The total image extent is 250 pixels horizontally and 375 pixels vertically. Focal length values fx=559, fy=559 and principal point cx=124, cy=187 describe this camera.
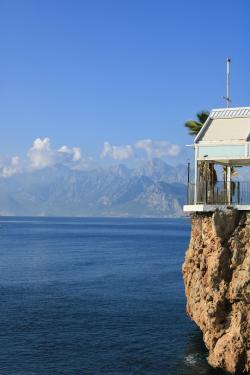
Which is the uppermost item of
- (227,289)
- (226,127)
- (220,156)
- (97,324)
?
(226,127)

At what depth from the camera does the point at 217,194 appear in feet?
124

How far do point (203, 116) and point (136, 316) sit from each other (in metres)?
19.5

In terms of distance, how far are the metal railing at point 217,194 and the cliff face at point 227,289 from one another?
222 cm

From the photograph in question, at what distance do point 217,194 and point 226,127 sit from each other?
4541 mm

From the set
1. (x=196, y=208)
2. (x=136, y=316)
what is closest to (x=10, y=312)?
(x=136, y=316)

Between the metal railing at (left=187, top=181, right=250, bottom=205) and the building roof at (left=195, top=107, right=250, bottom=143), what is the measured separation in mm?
3171

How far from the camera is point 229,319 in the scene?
33.6 m

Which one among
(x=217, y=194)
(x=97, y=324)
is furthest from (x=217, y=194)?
(x=97, y=324)

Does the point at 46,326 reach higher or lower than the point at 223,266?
lower

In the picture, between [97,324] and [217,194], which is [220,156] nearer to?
[217,194]

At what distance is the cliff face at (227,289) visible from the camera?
106 feet

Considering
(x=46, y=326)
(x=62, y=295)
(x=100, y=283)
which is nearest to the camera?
(x=46, y=326)

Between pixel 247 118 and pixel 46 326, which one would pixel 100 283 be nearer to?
pixel 46 326

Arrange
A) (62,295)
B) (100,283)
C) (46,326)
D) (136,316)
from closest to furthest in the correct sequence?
(46,326)
(136,316)
(62,295)
(100,283)
